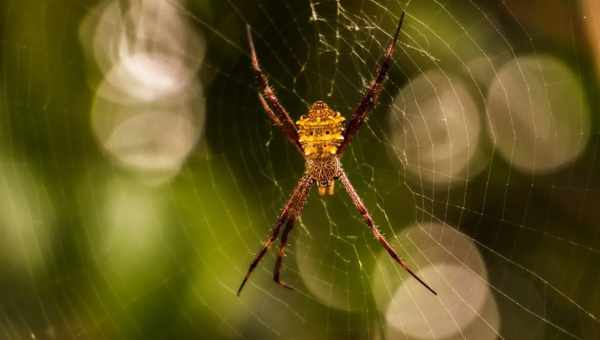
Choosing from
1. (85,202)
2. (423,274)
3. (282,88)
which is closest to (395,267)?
(423,274)

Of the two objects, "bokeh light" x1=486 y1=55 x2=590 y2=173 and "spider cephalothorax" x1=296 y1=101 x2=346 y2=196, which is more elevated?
"bokeh light" x1=486 y1=55 x2=590 y2=173

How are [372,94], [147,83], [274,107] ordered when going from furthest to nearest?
1. [147,83]
2. [274,107]
3. [372,94]

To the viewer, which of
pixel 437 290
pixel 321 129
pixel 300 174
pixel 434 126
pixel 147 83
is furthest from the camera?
pixel 147 83

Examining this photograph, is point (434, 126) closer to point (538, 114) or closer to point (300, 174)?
point (538, 114)

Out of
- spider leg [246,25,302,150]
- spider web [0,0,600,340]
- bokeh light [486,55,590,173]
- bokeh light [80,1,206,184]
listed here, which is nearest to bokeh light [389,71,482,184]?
spider web [0,0,600,340]

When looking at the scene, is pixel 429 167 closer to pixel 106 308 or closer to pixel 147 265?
pixel 147 265

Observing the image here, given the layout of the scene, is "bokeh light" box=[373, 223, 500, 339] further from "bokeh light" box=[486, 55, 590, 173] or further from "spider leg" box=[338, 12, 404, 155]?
"spider leg" box=[338, 12, 404, 155]

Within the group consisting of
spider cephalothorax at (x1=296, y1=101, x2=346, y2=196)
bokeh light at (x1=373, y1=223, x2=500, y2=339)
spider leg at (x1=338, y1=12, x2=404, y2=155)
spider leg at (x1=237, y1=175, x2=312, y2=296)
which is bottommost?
bokeh light at (x1=373, y1=223, x2=500, y2=339)

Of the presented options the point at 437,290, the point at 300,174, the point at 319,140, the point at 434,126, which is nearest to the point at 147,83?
the point at 300,174
